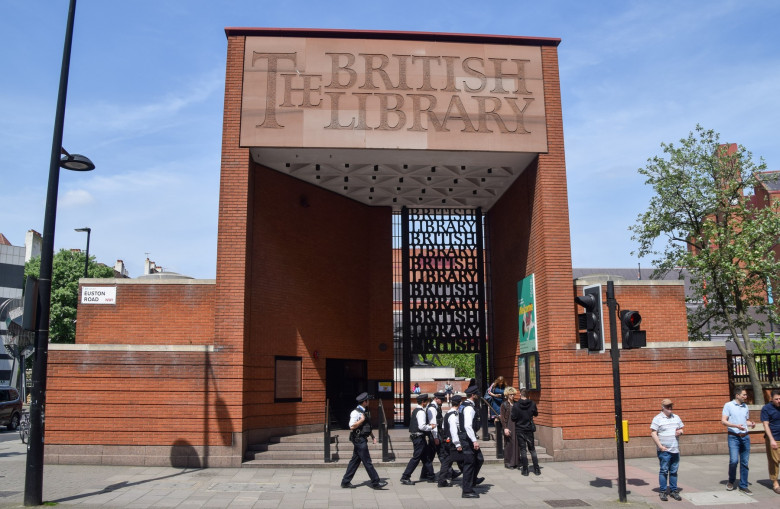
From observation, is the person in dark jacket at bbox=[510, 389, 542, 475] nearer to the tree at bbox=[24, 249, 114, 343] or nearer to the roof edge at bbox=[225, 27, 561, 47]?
the roof edge at bbox=[225, 27, 561, 47]

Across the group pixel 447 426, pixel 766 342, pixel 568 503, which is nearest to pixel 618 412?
pixel 568 503

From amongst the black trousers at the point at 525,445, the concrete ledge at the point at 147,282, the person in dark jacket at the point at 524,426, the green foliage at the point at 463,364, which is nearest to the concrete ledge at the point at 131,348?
the concrete ledge at the point at 147,282

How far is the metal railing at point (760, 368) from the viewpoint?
697 inches

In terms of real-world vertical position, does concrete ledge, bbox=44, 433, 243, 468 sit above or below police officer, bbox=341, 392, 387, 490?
below

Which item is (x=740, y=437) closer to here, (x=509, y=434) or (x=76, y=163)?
(x=509, y=434)

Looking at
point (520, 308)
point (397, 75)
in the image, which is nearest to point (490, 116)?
point (397, 75)

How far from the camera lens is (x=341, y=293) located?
62.9ft

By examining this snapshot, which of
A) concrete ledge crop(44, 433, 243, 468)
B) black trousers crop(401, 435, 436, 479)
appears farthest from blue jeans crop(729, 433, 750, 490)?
concrete ledge crop(44, 433, 243, 468)

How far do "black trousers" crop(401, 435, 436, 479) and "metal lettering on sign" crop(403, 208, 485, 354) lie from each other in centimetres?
765

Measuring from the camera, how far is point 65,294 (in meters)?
38.9

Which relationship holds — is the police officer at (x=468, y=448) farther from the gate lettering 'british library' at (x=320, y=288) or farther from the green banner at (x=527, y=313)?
the green banner at (x=527, y=313)

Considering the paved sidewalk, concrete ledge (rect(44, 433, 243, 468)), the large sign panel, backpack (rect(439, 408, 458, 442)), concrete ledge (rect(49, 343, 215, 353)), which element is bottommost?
the paved sidewalk

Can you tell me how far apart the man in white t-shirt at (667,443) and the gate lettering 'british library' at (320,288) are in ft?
12.4

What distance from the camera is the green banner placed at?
1575 centimetres
